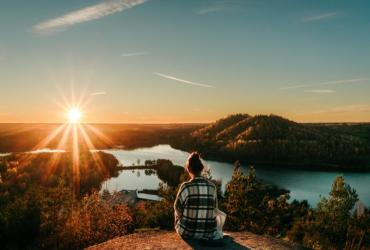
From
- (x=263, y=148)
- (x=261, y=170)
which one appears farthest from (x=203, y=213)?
(x=263, y=148)

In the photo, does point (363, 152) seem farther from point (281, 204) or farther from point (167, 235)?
point (167, 235)

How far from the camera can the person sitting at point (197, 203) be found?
8.68m

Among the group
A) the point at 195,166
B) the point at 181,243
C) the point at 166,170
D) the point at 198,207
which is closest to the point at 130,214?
the point at 181,243

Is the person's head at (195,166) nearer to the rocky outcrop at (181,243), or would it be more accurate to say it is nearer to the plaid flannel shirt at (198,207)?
the plaid flannel shirt at (198,207)

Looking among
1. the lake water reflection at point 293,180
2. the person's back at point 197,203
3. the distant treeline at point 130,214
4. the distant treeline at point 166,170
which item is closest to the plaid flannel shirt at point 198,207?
the person's back at point 197,203

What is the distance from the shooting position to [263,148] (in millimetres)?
172625

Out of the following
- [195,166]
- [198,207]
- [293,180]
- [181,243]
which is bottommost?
[293,180]

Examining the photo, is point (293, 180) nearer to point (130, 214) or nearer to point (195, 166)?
point (130, 214)

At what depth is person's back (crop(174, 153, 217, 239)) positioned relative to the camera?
8.68 meters

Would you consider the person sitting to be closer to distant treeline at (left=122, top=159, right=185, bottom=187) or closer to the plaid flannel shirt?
the plaid flannel shirt

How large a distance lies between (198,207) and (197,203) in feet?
0.32

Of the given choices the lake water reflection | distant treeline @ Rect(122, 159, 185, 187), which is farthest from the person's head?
distant treeline @ Rect(122, 159, 185, 187)

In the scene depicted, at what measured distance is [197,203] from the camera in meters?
8.68

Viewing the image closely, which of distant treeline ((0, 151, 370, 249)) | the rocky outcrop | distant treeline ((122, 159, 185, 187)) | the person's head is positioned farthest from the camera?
distant treeline ((122, 159, 185, 187))
